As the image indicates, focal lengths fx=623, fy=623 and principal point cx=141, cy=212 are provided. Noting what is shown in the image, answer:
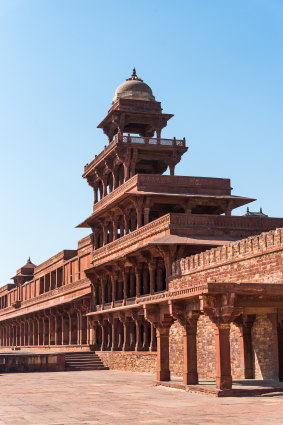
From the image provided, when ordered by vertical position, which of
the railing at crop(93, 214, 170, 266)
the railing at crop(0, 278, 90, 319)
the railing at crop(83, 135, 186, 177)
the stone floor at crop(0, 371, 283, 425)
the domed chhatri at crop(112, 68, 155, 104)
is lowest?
the stone floor at crop(0, 371, 283, 425)

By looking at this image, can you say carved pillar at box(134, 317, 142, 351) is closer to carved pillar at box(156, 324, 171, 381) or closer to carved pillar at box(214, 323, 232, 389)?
carved pillar at box(156, 324, 171, 381)

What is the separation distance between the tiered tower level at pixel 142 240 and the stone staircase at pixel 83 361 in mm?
651

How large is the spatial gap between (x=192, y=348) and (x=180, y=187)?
15448 millimetres

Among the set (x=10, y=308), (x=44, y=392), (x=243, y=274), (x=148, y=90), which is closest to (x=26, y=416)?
(x=44, y=392)

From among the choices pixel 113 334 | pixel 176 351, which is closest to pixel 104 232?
pixel 113 334

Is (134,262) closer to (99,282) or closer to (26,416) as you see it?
(99,282)

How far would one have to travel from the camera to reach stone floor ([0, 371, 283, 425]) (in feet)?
36.1

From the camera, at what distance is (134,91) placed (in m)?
39.2

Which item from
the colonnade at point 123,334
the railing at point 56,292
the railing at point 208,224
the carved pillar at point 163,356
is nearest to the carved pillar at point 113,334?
the colonnade at point 123,334

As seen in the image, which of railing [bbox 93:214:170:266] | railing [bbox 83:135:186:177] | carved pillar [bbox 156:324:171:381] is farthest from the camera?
railing [bbox 83:135:186:177]

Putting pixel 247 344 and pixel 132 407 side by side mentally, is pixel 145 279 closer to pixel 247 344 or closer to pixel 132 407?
pixel 247 344

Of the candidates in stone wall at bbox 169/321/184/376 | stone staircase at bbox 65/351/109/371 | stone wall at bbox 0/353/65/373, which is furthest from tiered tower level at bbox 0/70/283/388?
stone wall at bbox 0/353/65/373

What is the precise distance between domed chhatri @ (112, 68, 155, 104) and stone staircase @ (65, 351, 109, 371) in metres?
15.8

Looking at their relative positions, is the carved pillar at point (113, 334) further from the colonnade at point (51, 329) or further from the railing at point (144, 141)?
the railing at point (144, 141)
